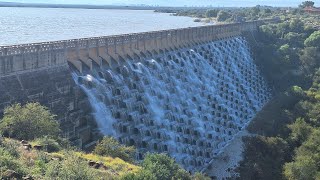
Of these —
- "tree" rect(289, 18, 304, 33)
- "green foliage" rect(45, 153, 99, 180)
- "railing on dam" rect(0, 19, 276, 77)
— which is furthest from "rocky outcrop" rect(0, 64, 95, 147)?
"tree" rect(289, 18, 304, 33)

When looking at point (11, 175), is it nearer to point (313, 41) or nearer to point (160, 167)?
point (160, 167)

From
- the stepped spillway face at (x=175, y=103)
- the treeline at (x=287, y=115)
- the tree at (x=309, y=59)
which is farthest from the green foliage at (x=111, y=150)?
the tree at (x=309, y=59)

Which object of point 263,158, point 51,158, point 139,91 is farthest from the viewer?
point 263,158

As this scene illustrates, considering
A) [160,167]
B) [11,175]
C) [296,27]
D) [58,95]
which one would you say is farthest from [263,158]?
[296,27]

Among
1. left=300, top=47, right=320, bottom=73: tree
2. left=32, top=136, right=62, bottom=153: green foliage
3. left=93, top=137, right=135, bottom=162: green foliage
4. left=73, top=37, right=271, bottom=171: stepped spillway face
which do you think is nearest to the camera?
left=32, top=136, right=62, bottom=153: green foliage

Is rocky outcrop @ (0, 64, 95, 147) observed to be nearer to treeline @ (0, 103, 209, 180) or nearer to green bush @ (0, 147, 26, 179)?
treeline @ (0, 103, 209, 180)

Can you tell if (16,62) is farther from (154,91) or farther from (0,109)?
(154,91)

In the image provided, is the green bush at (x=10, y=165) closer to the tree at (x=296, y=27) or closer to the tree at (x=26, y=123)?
the tree at (x=26, y=123)
